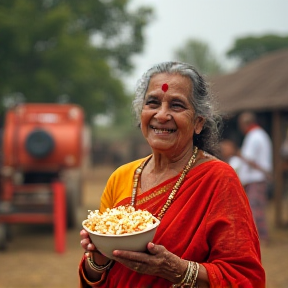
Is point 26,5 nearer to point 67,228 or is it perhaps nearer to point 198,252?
point 67,228

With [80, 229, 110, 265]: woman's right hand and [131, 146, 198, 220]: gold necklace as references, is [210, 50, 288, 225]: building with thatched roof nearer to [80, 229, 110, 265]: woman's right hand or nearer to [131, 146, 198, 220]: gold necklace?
[131, 146, 198, 220]: gold necklace

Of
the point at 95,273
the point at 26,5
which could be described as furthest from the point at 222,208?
the point at 26,5

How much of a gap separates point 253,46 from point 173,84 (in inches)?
1157

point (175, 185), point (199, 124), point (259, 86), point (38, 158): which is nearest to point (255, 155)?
point (38, 158)

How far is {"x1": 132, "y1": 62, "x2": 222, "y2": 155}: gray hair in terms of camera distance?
2.19 meters

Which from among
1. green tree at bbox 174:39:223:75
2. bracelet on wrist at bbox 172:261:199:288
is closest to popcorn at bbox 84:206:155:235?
bracelet on wrist at bbox 172:261:199:288

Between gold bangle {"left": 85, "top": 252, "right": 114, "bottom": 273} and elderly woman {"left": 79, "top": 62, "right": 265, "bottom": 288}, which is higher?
elderly woman {"left": 79, "top": 62, "right": 265, "bottom": 288}

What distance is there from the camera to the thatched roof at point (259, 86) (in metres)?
10.7

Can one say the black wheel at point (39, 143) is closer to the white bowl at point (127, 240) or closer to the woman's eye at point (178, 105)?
the woman's eye at point (178, 105)

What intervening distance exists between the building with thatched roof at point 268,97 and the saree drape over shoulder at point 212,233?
A: 22.6 ft

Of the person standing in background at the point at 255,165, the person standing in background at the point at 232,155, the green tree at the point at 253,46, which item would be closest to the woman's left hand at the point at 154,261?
the person standing in background at the point at 232,155

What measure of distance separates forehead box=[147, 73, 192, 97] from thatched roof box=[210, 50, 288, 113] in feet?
26.6

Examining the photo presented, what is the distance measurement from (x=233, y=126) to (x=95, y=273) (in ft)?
43.0

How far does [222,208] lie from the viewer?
2012 millimetres
